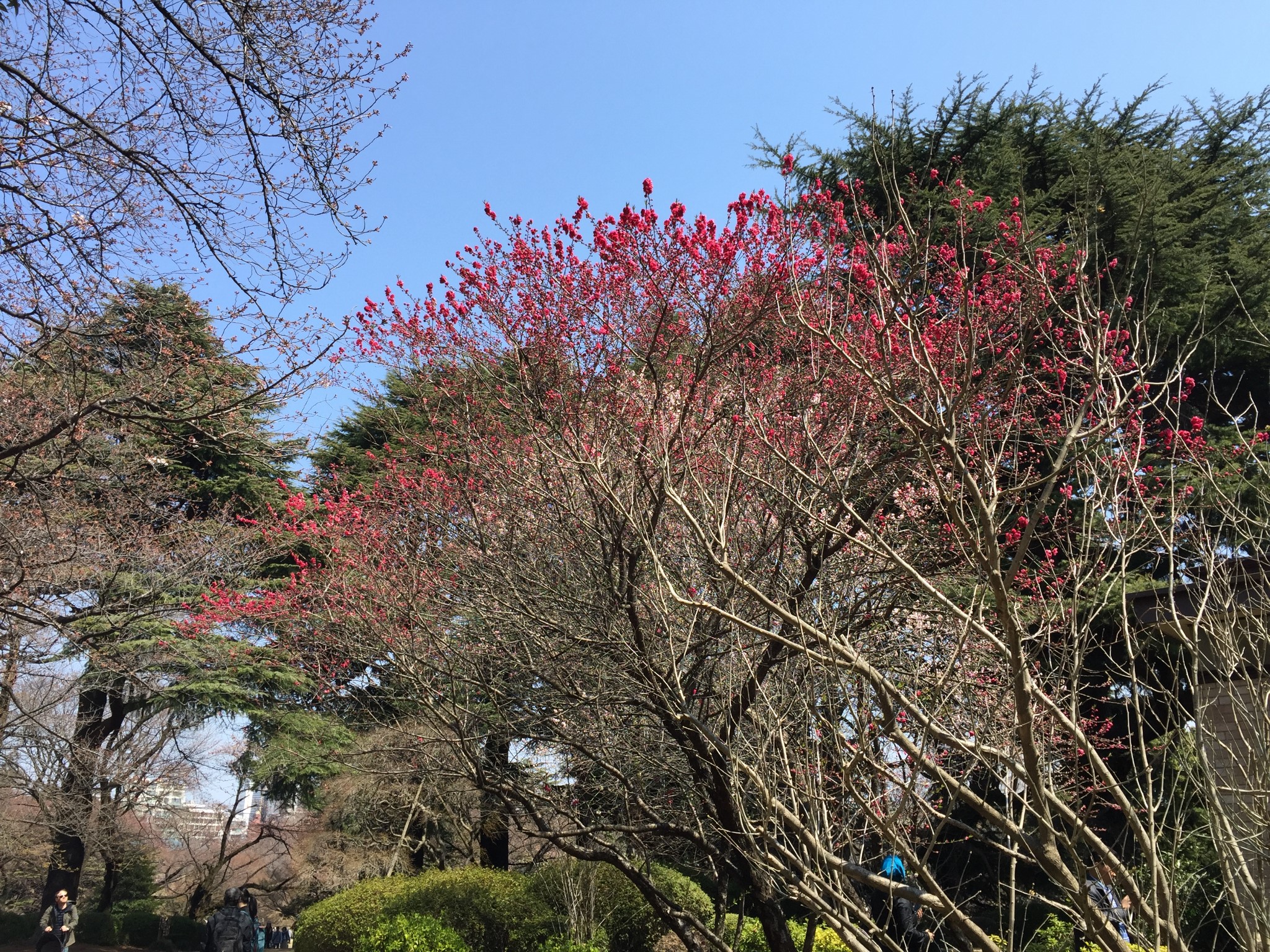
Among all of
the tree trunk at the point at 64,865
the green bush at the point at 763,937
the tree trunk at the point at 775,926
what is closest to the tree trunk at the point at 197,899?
the tree trunk at the point at 64,865

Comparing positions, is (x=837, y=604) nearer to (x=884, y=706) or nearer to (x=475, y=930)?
(x=884, y=706)

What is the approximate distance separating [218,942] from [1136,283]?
10.3 meters

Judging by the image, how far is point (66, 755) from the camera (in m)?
15.7

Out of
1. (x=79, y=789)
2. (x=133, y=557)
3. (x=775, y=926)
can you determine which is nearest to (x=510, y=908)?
(x=775, y=926)

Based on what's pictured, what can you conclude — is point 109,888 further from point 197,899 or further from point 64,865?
point 64,865

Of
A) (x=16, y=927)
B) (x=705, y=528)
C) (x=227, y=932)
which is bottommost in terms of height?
(x=16, y=927)

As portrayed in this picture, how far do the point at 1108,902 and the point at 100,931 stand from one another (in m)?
22.3

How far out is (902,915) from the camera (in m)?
6.48

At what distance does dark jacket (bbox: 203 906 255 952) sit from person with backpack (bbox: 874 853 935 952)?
5.09 metres

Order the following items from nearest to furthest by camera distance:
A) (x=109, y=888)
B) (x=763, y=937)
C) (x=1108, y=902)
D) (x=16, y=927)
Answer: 1. (x=1108, y=902)
2. (x=763, y=937)
3. (x=109, y=888)
4. (x=16, y=927)

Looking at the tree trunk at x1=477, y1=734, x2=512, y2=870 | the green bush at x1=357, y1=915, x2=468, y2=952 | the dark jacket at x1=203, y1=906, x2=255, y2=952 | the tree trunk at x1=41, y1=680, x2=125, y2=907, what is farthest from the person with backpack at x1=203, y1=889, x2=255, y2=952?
the tree trunk at x1=41, y1=680, x2=125, y2=907

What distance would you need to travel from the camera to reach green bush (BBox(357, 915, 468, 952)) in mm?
8438

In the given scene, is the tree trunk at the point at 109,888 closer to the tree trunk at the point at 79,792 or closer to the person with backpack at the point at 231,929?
the tree trunk at the point at 79,792

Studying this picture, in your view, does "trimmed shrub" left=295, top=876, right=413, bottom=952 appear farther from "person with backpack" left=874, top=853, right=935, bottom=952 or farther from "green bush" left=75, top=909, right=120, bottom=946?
"green bush" left=75, top=909, right=120, bottom=946
